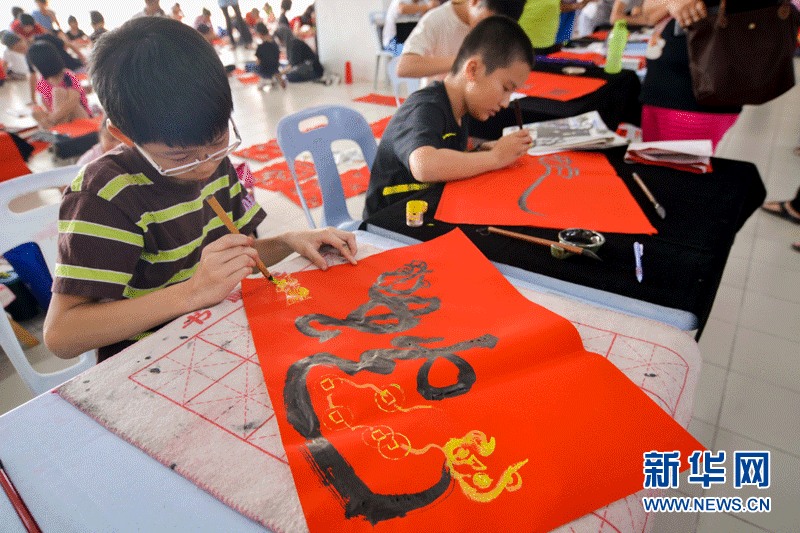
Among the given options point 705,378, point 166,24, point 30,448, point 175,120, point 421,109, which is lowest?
point 705,378

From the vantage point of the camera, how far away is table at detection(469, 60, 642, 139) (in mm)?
1687

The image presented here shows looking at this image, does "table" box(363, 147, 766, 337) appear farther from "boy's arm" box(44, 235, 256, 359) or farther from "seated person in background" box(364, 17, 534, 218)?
"boy's arm" box(44, 235, 256, 359)

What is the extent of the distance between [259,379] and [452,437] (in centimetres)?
26

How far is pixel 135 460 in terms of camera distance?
1.67ft

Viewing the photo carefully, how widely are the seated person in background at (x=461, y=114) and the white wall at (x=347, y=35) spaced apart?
4.50m

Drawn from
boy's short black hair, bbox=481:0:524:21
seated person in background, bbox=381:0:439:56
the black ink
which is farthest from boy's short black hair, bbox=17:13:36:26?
the black ink

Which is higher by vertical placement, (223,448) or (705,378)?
(223,448)

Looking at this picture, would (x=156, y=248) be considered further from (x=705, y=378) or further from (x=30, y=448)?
(x=705, y=378)

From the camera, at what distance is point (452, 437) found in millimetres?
513

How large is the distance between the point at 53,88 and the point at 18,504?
11.9 feet

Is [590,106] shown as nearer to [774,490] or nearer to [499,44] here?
[499,44]

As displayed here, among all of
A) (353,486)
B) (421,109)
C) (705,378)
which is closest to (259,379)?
(353,486)

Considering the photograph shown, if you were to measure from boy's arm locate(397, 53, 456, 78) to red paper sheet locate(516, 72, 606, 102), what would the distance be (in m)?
0.37

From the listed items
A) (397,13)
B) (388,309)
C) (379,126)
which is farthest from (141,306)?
(397,13)
